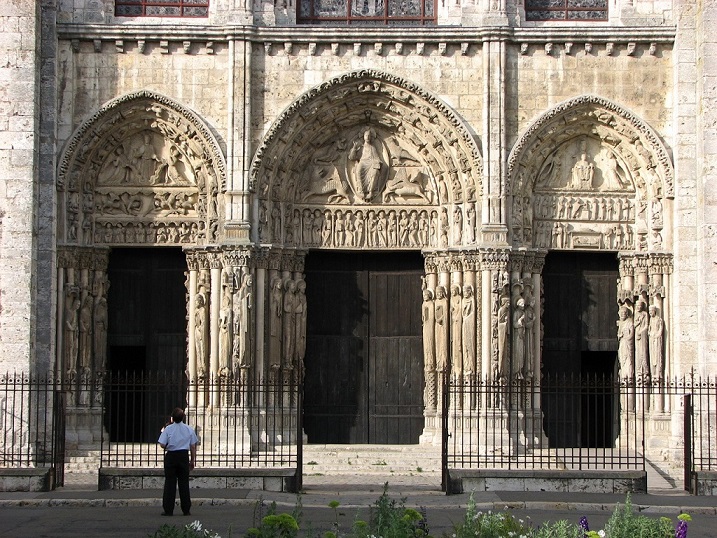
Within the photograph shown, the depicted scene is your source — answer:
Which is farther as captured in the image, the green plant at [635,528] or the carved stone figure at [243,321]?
the carved stone figure at [243,321]

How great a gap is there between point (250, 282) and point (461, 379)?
160 inches

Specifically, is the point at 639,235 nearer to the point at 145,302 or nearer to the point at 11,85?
the point at 145,302

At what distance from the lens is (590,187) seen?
80.0 feet

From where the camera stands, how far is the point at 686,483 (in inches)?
797

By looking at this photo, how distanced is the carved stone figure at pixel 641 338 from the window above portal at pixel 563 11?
5.17m

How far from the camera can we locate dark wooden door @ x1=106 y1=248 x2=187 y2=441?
24453 mm

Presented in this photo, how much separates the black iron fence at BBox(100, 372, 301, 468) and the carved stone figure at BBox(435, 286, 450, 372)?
2.68m

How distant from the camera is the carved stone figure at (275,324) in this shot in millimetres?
23938

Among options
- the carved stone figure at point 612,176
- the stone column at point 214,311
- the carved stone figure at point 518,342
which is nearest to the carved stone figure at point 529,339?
the carved stone figure at point 518,342

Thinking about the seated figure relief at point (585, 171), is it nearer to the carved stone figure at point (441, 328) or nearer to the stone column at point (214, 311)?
the carved stone figure at point (441, 328)

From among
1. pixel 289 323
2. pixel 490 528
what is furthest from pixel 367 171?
pixel 490 528

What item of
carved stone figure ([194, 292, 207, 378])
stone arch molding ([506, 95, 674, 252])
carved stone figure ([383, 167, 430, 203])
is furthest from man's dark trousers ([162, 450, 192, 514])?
stone arch molding ([506, 95, 674, 252])

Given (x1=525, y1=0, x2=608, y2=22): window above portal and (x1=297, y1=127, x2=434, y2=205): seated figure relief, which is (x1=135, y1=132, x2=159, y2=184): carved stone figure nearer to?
(x1=297, y1=127, x2=434, y2=205): seated figure relief

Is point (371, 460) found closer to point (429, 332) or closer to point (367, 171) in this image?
point (429, 332)
